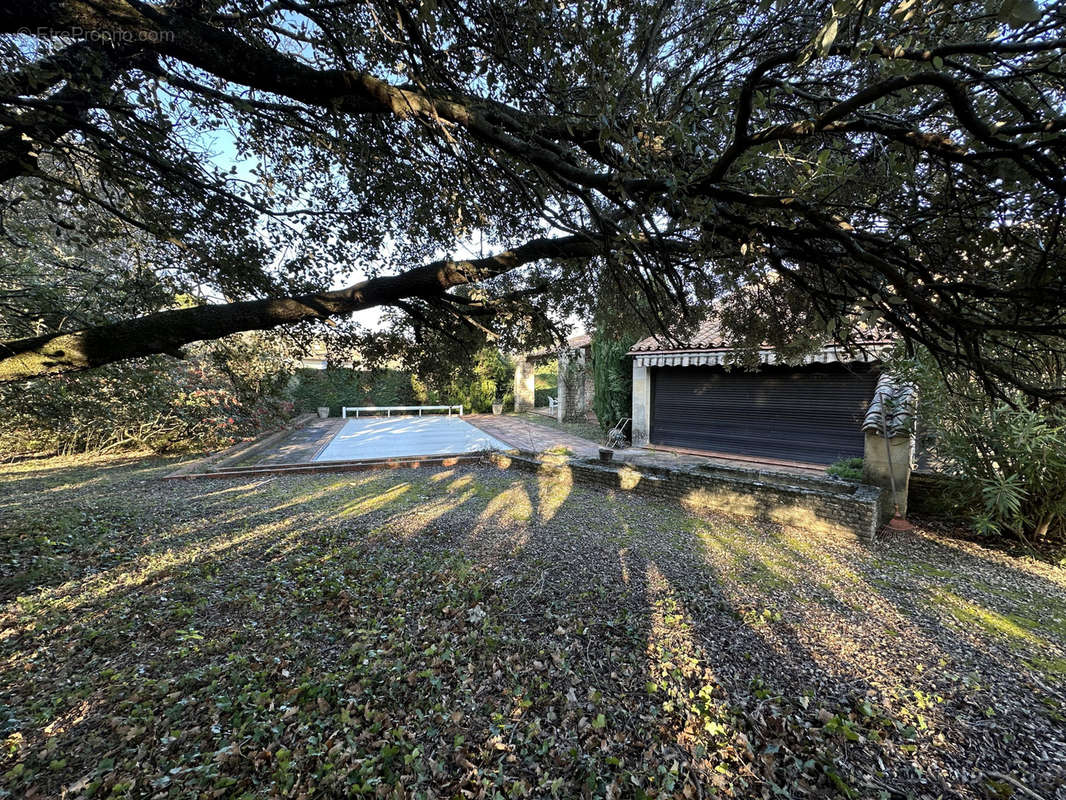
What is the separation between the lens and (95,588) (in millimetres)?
3256

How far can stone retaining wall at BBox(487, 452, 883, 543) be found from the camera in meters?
5.21

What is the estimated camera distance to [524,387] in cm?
2566

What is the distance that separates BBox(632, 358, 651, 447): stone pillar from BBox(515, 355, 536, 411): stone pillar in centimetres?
1294

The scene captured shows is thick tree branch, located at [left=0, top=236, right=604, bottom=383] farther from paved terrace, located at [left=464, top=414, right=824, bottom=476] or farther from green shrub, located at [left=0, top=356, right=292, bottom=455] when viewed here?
green shrub, located at [left=0, top=356, right=292, bottom=455]

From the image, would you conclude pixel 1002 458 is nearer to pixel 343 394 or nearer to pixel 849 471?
pixel 849 471

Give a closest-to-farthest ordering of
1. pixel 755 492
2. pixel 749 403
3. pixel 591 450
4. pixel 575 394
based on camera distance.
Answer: pixel 755 492 → pixel 749 403 → pixel 591 450 → pixel 575 394

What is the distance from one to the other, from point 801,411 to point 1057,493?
518 centimetres

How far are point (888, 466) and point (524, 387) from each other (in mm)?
20799

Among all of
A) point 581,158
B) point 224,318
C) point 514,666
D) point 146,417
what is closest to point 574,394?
point 146,417

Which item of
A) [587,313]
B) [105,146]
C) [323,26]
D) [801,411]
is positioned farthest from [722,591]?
[801,411]

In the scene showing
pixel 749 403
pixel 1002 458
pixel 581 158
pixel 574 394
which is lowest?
pixel 574 394

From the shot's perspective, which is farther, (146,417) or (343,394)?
(343,394)

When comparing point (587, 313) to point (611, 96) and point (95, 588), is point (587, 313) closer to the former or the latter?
point (611, 96)

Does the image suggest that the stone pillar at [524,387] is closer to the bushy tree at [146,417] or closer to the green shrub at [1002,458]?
the bushy tree at [146,417]
